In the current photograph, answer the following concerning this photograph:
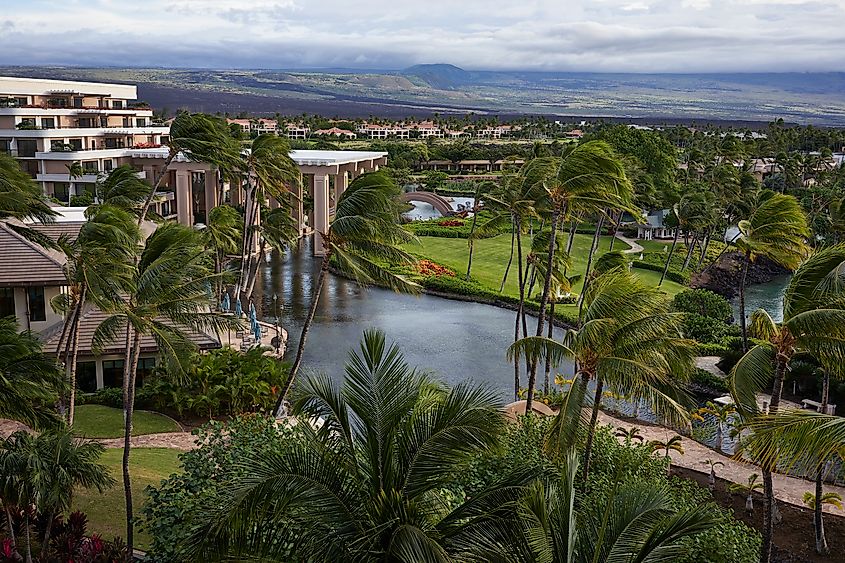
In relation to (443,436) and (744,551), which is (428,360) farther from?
(443,436)

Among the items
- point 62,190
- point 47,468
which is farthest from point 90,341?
point 62,190

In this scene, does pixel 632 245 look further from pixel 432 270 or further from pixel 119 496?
pixel 119 496

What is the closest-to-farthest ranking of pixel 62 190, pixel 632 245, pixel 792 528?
pixel 792 528 < pixel 62 190 < pixel 632 245

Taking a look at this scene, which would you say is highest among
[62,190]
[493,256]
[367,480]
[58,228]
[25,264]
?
[367,480]

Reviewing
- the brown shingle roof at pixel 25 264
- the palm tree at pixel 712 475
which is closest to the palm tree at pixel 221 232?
the brown shingle roof at pixel 25 264

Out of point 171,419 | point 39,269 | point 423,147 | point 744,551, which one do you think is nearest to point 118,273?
point 171,419

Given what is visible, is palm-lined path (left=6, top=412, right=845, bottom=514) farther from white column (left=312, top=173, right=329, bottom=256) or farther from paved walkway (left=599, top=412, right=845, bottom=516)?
white column (left=312, top=173, right=329, bottom=256)
